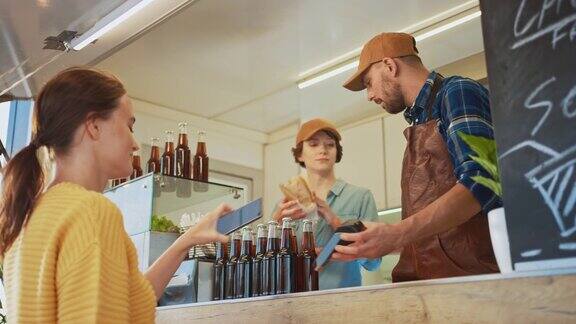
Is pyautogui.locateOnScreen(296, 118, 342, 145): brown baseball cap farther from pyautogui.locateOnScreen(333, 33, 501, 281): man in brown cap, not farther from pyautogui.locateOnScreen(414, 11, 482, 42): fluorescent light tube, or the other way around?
pyautogui.locateOnScreen(414, 11, 482, 42): fluorescent light tube

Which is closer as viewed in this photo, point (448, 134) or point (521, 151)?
point (521, 151)

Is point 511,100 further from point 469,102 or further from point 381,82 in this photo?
point 381,82

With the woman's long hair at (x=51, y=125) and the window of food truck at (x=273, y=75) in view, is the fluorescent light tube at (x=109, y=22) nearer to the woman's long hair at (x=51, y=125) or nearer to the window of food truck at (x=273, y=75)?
the window of food truck at (x=273, y=75)

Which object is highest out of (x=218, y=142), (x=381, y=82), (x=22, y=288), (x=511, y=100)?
(x=218, y=142)

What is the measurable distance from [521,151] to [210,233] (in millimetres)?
795

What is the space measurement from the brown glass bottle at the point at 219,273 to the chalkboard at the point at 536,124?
42.2 inches

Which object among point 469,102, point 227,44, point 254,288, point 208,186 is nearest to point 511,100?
point 469,102

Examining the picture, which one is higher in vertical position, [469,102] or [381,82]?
[381,82]

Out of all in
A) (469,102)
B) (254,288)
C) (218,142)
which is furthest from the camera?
(218,142)

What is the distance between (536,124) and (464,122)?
53 cm

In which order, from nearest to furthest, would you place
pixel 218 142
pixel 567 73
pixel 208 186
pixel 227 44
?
1. pixel 567 73
2. pixel 208 186
3. pixel 227 44
4. pixel 218 142

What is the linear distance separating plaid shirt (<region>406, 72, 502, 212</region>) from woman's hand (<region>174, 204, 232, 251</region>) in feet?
1.87

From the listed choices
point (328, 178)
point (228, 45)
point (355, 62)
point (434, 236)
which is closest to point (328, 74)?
point (355, 62)

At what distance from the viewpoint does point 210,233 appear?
1478 mm
